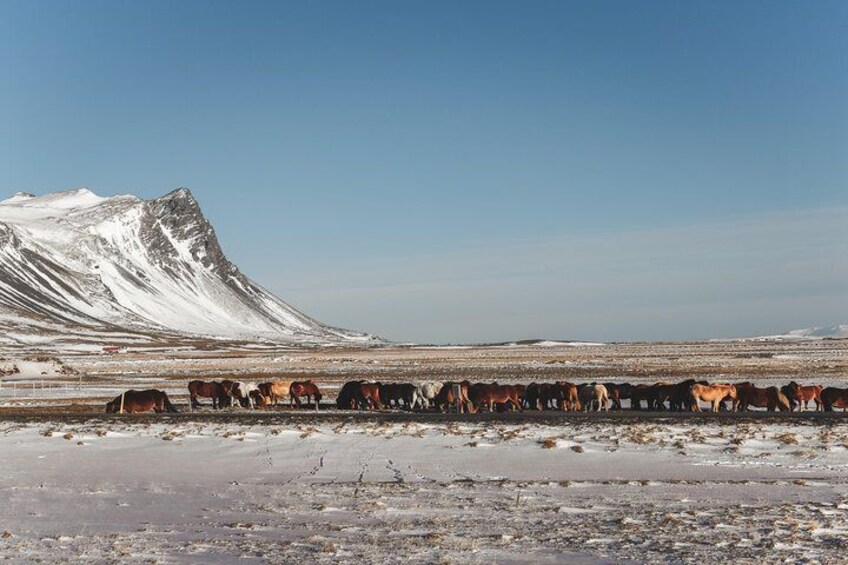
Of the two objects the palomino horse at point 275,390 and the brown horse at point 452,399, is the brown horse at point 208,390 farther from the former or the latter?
the brown horse at point 452,399

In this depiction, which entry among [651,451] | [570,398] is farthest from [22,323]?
[651,451]

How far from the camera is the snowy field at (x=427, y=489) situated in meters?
11.7

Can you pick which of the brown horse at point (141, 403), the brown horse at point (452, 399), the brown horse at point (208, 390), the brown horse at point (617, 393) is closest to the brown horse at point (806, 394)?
the brown horse at point (617, 393)

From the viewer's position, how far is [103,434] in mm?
24359

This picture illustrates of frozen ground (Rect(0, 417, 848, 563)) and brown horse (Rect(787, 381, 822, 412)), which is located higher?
brown horse (Rect(787, 381, 822, 412))

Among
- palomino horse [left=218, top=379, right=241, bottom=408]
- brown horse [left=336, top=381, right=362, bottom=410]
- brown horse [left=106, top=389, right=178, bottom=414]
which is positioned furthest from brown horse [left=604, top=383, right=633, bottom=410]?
brown horse [left=106, top=389, right=178, bottom=414]

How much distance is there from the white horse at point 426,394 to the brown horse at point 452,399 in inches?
32.1

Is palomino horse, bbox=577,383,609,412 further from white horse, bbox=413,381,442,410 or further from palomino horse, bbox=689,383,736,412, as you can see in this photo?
white horse, bbox=413,381,442,410

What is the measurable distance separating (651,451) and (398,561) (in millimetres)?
10653

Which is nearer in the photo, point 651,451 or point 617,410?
point 651,451

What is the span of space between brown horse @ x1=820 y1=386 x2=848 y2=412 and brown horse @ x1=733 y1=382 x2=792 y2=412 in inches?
47.1

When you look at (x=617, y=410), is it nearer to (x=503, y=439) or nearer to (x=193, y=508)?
(x=503, y=439)

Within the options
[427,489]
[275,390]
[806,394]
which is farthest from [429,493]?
[275,390]

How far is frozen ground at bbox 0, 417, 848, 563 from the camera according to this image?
1166 centimetres
